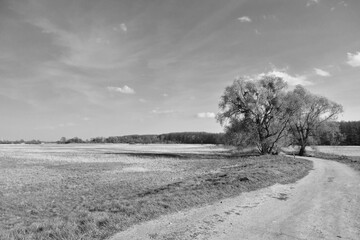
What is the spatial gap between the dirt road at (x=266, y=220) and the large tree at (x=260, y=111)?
36.0m

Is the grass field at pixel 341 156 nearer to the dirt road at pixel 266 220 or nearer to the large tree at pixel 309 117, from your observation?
the large tree at pixel 309 117

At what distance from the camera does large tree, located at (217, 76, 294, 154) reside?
4828cm

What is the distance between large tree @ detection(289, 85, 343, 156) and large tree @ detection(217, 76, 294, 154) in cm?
358

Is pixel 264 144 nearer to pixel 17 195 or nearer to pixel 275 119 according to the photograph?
pixel 275 119

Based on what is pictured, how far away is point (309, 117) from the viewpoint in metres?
54.1

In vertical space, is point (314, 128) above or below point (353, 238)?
above

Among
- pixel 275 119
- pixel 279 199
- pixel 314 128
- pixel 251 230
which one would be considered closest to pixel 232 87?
pixel 275 119

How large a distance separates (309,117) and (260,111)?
1202cm

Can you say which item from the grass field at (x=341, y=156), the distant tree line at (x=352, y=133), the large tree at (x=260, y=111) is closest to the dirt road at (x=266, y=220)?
the grass field at (x=341, y=156)

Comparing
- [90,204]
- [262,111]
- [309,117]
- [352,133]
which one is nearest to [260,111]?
[262,111]

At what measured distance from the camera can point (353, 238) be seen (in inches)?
296

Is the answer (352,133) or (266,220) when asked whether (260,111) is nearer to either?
(266,220)

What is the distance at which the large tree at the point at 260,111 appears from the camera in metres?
48.3

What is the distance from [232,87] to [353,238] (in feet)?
140
